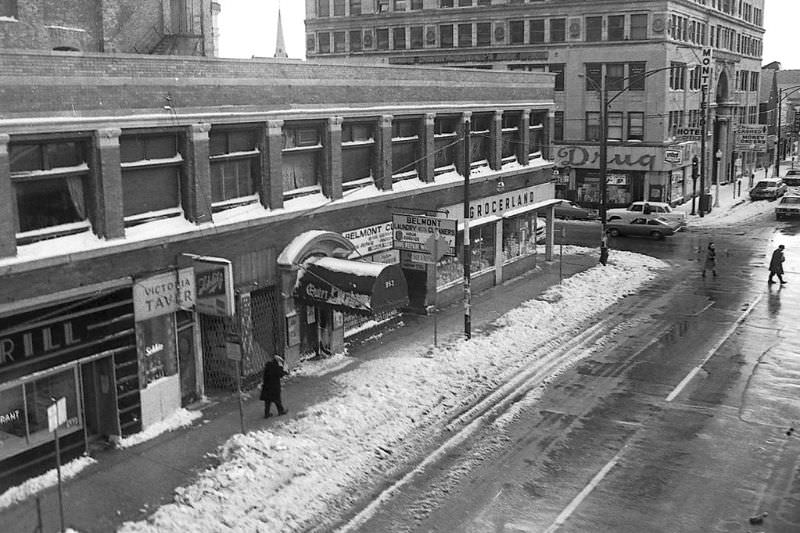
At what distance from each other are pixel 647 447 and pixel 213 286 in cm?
973

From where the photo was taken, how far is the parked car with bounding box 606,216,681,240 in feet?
151

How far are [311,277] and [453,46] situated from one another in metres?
45.3

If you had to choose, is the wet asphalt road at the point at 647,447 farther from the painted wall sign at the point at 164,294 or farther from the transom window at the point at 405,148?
the transom window at the point at 405,148

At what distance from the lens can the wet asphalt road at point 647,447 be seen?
46.1 feet

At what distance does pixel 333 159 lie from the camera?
921 inches

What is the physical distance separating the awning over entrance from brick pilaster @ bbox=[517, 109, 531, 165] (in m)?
14.9

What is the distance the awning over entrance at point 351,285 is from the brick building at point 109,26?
8.52 meters

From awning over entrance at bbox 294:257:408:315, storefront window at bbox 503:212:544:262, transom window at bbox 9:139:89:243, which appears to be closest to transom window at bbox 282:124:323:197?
awning over entrance at bbox 294:257:408:315

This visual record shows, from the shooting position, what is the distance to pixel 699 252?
4156 centimetres

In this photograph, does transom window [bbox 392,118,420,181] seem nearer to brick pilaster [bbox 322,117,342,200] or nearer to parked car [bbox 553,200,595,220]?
brick pilaster [bbox 322,117,342,200]

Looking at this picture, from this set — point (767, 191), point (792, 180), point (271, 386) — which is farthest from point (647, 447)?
point (792, 180)

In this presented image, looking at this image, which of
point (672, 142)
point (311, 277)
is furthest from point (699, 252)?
point (311, 277)

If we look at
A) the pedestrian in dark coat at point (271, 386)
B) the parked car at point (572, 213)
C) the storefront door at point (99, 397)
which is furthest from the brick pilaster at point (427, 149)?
the parked car at point (572, 213)

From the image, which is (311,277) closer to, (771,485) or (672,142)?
(771,485)
